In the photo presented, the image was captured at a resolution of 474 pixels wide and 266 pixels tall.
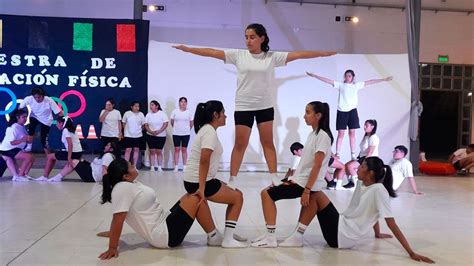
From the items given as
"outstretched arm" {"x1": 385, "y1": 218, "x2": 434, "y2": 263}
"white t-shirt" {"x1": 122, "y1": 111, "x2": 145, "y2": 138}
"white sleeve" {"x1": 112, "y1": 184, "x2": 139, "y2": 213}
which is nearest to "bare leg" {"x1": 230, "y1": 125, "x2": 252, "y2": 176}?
"white sleeve" {"x1": 112, "y1": 184, "x2": 139, "y2": 213}

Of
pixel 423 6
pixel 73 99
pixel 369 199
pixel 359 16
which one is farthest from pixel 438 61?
pixel 369 199

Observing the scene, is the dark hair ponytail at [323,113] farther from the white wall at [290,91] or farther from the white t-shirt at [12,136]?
the white wall at [290,91]

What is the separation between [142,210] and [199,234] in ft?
2.65

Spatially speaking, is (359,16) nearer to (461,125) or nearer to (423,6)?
(423,6)

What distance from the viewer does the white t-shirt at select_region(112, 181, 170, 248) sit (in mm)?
3174

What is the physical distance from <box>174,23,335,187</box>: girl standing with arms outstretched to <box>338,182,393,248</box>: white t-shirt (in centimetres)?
Result: 64

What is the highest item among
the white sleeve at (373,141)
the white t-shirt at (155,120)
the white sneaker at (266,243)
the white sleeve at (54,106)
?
the white sleeve at (54,106)

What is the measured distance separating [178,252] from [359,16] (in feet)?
30.2

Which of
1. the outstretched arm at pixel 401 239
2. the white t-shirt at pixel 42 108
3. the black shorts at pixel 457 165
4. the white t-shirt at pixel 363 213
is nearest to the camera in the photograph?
the outstretched arm at pixel 401 239

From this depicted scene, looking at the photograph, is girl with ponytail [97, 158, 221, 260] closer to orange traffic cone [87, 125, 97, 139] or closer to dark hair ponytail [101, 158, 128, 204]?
dark hair ponytail [101, 158, 128, 204]

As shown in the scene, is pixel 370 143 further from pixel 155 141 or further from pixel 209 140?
pixel 209 140

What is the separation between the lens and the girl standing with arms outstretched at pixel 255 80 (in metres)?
4.00

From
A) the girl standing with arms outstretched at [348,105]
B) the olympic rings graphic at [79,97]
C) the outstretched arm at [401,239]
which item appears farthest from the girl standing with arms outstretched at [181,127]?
the outstretched arm at [401,239]

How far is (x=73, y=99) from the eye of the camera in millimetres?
9039
